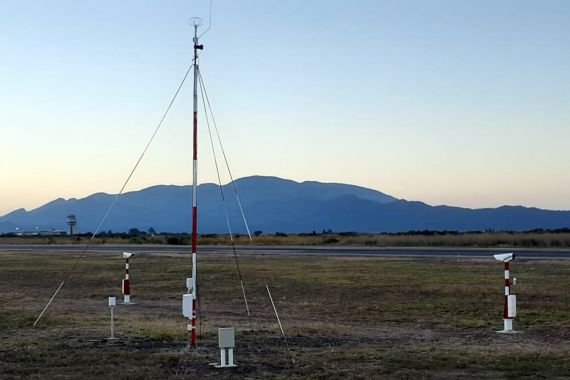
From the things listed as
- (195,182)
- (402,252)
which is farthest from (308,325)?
(402,252)

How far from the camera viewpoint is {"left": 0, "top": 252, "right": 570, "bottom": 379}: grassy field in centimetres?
1191

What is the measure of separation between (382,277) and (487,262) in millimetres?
9780

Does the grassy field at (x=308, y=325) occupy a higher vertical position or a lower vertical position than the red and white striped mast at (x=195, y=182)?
lower

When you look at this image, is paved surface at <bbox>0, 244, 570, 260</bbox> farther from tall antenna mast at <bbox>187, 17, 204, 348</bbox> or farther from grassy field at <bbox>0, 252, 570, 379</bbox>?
tall antenna mast at <bbox>187, 17, 204, 348</bbox>

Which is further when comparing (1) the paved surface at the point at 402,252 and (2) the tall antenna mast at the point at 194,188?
(1) the paved surface at the point at 402,252

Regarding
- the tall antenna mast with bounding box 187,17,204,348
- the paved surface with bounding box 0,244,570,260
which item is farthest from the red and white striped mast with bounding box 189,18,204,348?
the paved surface with bounding box 0,244,570,260

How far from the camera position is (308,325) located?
16953 mm

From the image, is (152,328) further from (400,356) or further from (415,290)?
(415,290)

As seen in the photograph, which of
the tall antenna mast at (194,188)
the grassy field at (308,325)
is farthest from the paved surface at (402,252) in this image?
the tall antenna mast at (194,188)

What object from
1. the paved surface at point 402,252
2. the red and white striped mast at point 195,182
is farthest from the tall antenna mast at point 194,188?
the paved surface at point 402,252

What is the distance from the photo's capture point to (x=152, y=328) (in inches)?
649

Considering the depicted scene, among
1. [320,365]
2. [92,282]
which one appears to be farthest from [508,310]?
[92,282]

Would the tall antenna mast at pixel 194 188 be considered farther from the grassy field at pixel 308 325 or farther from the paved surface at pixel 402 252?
the paved surface at pixel 402 252

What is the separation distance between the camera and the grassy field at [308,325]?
1191 cm
